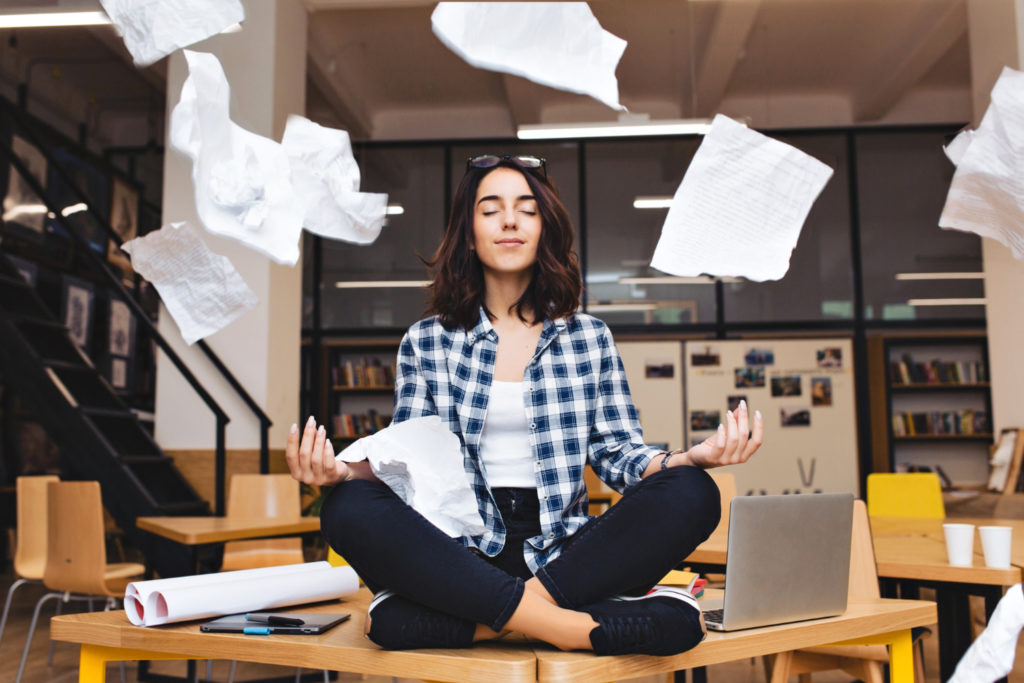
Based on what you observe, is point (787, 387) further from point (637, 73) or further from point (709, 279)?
point (637, 73)

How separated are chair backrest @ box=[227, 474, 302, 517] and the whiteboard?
152 inches

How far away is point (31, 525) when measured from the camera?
167 inches

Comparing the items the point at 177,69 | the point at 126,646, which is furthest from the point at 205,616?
the point at 177,69

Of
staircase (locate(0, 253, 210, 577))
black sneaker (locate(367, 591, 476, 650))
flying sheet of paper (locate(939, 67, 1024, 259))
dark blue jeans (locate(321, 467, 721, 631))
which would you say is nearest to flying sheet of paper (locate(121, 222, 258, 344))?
dark blue jeans (locate(321, 467, 721, 631))

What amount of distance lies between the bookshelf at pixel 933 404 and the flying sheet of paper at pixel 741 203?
6.56 m

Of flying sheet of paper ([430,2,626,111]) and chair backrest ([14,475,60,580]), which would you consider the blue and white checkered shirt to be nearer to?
flying sheet of paper ([430,2,626,111])

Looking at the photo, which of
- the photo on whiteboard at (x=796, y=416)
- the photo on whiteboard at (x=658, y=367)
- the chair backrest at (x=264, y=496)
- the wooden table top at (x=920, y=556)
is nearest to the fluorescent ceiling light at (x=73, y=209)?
the chair backrest at (x=264, y=496)

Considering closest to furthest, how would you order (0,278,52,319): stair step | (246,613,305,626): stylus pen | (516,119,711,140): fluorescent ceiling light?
(246,613,305,626): stylus pen → (0,278,52,319): stair step → (516,119,711,140): fluorescent ceiling light

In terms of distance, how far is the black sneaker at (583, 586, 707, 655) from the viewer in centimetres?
114

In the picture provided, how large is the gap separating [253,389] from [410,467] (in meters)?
4.18

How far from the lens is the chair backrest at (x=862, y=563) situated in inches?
88.0

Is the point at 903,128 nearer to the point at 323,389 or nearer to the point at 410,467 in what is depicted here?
the point at 323,389

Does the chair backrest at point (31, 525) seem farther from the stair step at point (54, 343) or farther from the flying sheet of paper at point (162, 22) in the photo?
the flying sheet of paper at point (162, 22)

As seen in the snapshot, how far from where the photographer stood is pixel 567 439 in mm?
1567
